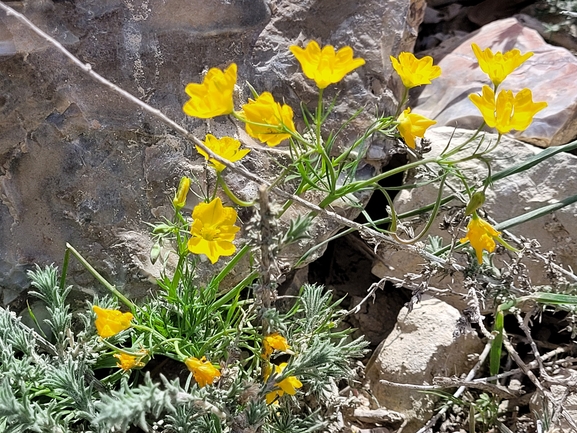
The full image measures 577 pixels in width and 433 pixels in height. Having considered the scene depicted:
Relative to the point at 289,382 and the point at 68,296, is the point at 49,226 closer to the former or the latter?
the point at 68,296

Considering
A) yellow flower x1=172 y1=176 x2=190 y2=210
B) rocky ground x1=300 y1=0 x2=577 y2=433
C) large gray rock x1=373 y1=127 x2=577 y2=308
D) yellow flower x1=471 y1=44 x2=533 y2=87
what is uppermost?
yellow flower x1=471 y1=44 x2=533 y2=87

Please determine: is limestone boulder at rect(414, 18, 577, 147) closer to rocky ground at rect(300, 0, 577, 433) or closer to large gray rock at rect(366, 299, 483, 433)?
rocky ground at rect(300, 0, 577, 433)

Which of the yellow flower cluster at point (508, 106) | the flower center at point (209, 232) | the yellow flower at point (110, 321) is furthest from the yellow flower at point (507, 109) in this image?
the yellow flower at point (110, 321)

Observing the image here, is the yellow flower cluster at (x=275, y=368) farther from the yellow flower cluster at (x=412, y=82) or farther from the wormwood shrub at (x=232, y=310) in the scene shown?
the yellow flower cluster at (x=412, y=82)

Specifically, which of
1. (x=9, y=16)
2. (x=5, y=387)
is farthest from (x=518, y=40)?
(x=5, y=387)

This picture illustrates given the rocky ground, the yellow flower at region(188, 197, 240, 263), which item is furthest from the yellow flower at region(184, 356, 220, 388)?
the rocky ground

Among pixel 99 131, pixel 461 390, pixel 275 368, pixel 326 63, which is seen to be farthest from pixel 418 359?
pixel 99 131
